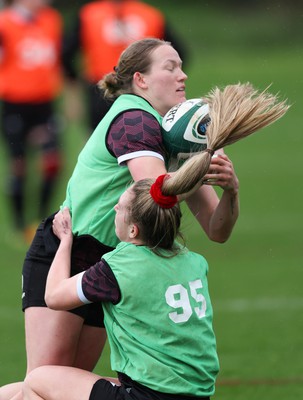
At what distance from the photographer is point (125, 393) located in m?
4.30

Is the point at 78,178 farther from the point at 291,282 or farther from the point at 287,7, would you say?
the point at 287,7

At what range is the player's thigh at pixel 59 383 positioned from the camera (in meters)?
4.38

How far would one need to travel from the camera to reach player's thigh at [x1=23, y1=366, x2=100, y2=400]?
14.4 ft

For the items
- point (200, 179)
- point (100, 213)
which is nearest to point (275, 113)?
point (200, 179)

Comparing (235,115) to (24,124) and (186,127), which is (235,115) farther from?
(24,124)

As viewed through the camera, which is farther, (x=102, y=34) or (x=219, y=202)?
(x=102, y=34)

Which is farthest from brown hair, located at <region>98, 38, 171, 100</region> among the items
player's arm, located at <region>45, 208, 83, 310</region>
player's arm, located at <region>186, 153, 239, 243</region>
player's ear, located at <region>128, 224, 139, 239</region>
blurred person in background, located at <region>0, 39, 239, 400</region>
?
player's ear, located at <region>128, 224, 139, 239</region>

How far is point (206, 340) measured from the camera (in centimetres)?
435

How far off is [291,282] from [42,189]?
406 centimetres

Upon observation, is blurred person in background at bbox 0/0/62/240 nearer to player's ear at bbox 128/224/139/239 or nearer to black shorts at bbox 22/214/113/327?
black shorts at bbox 22/214/113/327

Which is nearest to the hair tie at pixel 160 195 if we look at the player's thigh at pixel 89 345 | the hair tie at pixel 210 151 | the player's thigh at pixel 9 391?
the hair tie at pixel 210 151

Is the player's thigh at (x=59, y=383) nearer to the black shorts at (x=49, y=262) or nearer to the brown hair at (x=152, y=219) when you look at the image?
the black shorts at (x=49, y=262)

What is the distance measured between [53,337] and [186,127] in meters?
1.10

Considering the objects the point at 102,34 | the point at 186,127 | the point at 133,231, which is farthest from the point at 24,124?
the point at 133,231
